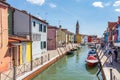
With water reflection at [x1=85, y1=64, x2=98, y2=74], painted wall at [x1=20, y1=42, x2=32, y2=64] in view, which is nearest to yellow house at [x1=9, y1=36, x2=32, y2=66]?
painted wall at [x1=20, y1=42, x2=32, y2=64]

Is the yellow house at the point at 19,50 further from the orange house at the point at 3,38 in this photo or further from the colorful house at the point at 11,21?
the colorful house at the point at 11,21

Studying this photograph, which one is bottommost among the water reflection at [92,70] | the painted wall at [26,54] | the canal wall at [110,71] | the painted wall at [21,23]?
the water reflection at [92,70]

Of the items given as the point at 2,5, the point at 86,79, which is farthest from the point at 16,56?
the point at 86,79

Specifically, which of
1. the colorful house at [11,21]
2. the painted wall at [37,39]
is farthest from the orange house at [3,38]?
the painted wall at [37,39]

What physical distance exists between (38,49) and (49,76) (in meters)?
9.81

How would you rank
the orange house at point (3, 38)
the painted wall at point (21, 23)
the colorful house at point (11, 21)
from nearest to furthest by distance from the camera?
the orange house at point (3, 38) → the colorful house at point (11, 21) → the painted wall at point (21, 23)

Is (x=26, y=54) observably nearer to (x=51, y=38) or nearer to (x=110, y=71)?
(x=110, y=71)

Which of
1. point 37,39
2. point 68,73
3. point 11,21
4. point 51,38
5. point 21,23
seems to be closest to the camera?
point 68,73

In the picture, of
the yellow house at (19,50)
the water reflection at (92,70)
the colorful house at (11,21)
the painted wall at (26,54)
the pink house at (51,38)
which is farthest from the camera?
the pink house at (51,38)

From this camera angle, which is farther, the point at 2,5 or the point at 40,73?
the point at 40,73

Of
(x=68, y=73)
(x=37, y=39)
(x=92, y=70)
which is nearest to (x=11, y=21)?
→ (x=37, y=39)

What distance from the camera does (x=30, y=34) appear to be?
96.8 ft

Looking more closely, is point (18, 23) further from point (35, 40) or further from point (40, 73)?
point (40, 73)

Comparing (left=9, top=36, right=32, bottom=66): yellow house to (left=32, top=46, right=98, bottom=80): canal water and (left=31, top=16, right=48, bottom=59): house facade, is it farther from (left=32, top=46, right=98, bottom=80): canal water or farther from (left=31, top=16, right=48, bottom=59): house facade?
(left=31, top=16, right=48, bottom=59): house facade
